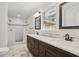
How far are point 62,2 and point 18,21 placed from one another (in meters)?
5.79

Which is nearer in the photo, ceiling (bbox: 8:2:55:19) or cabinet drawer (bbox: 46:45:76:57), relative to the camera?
cabinet drawer (bbox: 46:45:76:57)

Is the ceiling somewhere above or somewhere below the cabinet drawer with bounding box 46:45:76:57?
above

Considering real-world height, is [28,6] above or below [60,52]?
above

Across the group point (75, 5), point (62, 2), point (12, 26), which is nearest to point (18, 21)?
point (12, 26)

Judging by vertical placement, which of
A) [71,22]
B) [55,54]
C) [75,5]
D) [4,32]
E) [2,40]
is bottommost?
[55,54]

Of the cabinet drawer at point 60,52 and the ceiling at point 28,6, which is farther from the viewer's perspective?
the ceiling at point 28,6

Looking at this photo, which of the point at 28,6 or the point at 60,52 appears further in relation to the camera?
the point at 28,6

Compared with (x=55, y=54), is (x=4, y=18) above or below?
above

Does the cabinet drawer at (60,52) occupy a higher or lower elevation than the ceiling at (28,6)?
lower

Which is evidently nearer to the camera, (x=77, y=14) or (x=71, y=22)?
(x=77, y=14)

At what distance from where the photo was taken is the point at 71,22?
2.09 metres

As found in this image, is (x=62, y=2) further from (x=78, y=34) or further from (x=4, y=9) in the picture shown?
(x=4, y=9)

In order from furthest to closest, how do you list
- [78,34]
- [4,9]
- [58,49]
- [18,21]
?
[18,21], [78,34], [4,9], [58,49]

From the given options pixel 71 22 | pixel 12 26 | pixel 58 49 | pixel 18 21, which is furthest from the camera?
pixel 18 21
